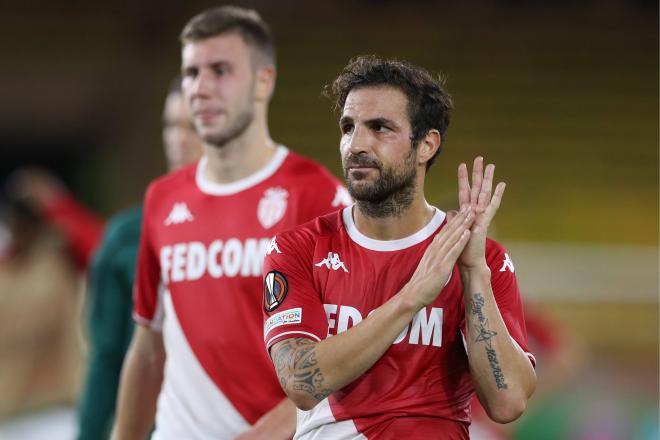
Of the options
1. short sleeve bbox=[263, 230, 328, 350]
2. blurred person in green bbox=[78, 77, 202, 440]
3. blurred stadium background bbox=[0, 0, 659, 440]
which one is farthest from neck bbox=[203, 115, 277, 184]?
blurred stadium background bbox=[0, 0, 659, 440]

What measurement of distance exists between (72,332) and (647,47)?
10873 mm

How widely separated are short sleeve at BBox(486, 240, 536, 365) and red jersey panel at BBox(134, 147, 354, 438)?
3.06 ft

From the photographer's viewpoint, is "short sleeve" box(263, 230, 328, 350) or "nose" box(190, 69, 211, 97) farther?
"nose" box(190, 69, 211, 97)

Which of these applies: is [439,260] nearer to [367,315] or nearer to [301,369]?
[367,315]

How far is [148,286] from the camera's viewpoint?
439cm

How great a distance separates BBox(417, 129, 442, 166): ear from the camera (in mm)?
3221

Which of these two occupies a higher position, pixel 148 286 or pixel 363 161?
pixel 363 161

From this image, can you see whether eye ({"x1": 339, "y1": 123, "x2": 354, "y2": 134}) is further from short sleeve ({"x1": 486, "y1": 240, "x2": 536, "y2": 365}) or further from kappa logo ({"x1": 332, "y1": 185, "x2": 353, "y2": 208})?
kappa logo ({"x1": 332, "y1": 185, "x2": 353, "y2": 208})

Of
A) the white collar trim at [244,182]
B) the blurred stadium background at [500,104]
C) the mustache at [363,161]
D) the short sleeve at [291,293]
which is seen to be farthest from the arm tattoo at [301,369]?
the blurred stadium background at [500,104]

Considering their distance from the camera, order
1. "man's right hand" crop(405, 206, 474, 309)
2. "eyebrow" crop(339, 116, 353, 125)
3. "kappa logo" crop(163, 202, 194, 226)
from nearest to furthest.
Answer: "man's right hand" crop(405, 206, 474, 309), "eyebrow" crop(339, 116, 353, 125), "kappa logo" crop(163, 202, 194, 226)

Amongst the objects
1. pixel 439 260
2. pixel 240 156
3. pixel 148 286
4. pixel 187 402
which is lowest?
pixel 187 402

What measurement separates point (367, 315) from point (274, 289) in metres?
0.30

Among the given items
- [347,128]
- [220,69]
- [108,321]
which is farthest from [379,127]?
[108,321]

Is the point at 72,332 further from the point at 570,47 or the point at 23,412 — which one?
the point at 570,47
